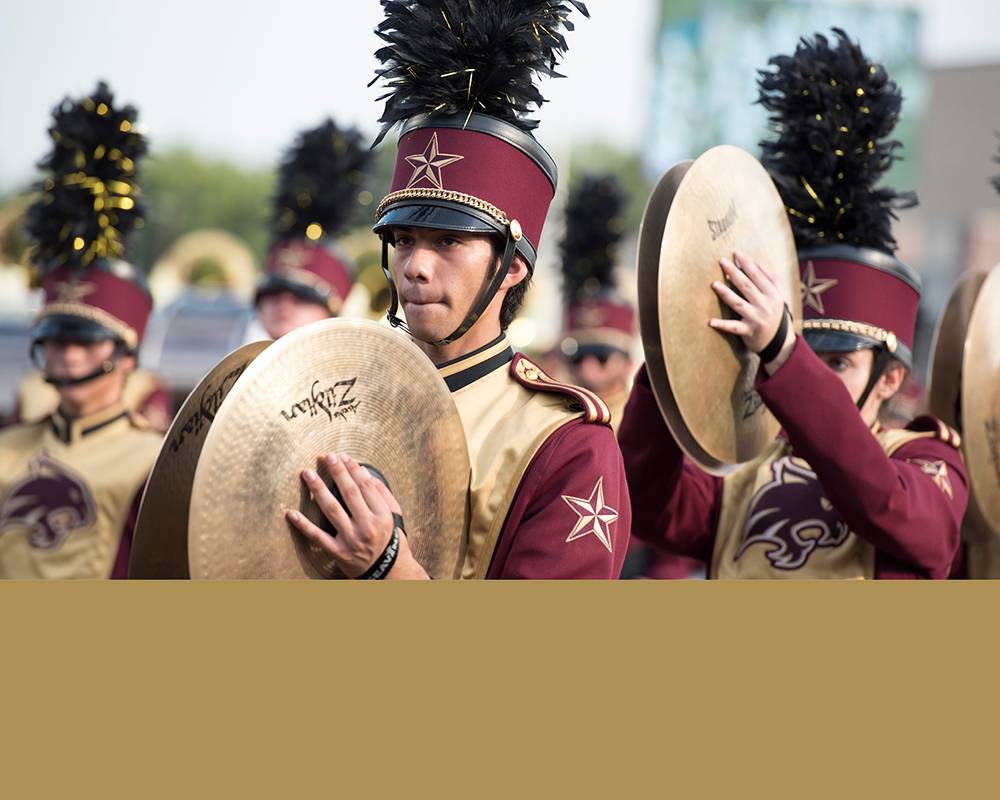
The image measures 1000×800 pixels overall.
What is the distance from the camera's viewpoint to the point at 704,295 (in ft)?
10.5

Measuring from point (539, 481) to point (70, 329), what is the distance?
129 inches

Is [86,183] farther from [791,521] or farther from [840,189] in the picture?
[791,521]

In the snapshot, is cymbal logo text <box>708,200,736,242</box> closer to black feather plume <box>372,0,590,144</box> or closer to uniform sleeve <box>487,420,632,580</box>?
black feather plume <box>372,0,590,144</box>

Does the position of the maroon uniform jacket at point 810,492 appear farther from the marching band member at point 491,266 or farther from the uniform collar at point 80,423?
the uniform collar at point 80,423

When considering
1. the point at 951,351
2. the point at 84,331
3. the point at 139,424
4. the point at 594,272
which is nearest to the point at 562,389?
the point at 951,351

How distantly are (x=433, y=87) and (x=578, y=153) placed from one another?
207 ft

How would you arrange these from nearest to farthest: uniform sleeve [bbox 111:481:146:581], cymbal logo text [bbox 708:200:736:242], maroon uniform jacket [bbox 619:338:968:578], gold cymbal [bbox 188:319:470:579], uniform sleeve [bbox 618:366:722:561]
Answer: gold cymbal [bbox 188:319:470:579] → cymbal logo text [bbox 708:200:736:242] → maroon uniform jacket [bbox 619:338:968:578] → uniform sleeve [bbox 618:366:722:561] → uniform sleeve [bbox 111:481:146:581]

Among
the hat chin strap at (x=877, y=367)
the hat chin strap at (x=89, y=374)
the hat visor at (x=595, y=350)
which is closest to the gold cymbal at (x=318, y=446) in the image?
the hat chin strap at (x=877, y=367)

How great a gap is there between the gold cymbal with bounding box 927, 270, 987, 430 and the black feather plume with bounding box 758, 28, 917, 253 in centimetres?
68

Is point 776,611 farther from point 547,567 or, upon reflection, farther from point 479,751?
point 547,567

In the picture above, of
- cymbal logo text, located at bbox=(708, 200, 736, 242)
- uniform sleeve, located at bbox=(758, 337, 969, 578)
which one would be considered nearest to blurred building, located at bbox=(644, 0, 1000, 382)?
uniform sleeve, located at bbox=(758, 337, 969, 578)

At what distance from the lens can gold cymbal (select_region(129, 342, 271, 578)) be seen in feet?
8.21

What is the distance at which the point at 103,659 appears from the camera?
1889 mm

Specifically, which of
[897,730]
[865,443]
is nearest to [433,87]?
[865,443]
